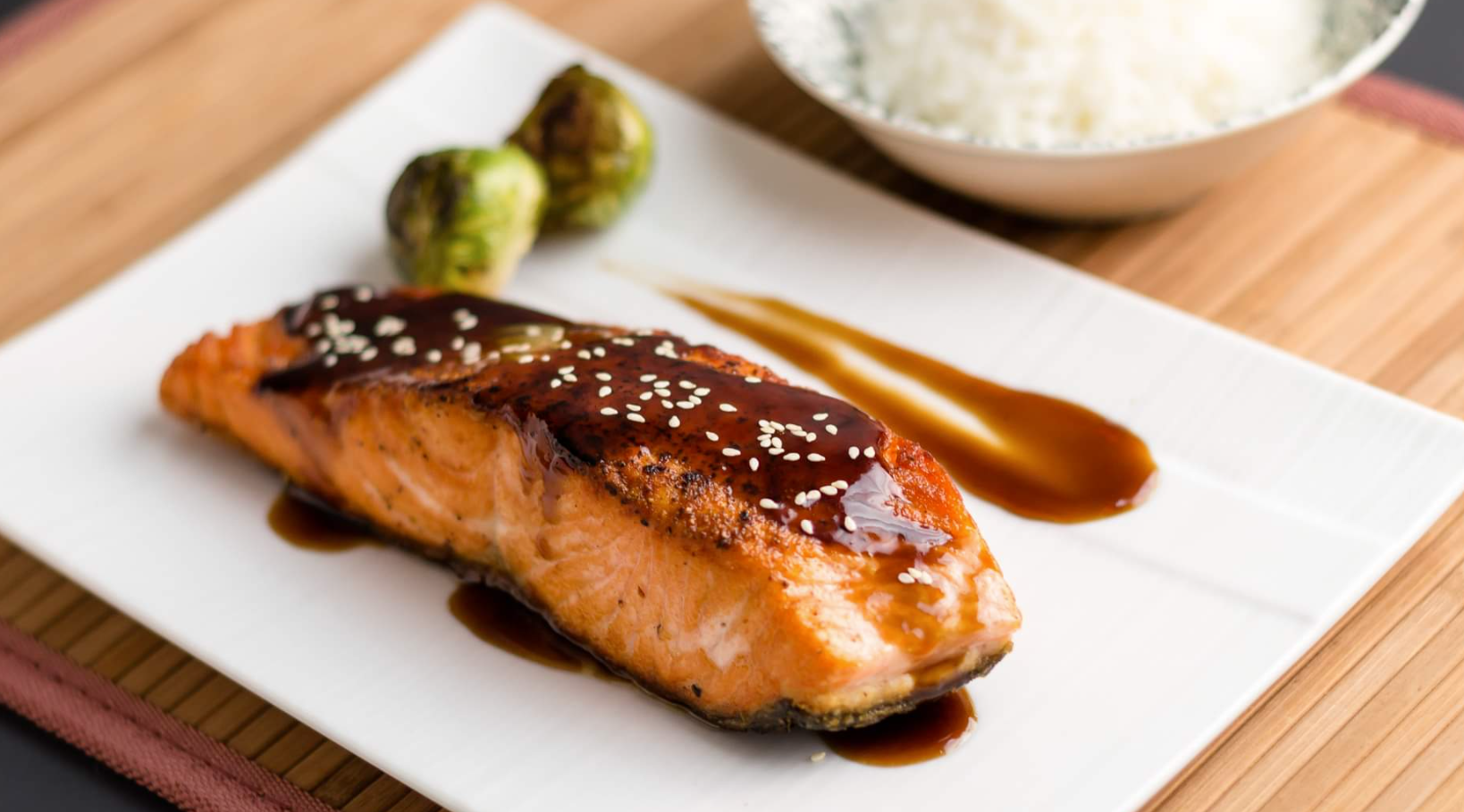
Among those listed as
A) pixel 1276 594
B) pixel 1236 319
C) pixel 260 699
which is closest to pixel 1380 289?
pixel 1236 319

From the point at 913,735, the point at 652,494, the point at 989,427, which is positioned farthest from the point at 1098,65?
the point at 913,735

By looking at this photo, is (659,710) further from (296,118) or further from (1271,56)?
(296,118)

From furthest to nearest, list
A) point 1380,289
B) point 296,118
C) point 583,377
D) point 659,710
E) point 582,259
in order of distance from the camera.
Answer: point 296,118, point 582,259, point 1380,289, point 583,377, point 659,710

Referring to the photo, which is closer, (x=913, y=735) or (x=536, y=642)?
(x=913, y=735)

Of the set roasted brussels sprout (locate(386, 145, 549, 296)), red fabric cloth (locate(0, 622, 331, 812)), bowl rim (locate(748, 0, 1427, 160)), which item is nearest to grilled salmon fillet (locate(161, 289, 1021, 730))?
roasted brussels sprout (locate(386, 145, 549, 296))

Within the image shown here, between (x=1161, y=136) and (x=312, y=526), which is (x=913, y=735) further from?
(x=1161, y=136)

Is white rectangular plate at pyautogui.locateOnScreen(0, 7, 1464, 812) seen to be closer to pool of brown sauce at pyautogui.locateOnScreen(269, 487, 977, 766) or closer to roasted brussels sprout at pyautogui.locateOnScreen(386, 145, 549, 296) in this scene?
pool of brown sauce at pyautogui.locateOnScreen(269, 487, 977, 766)
